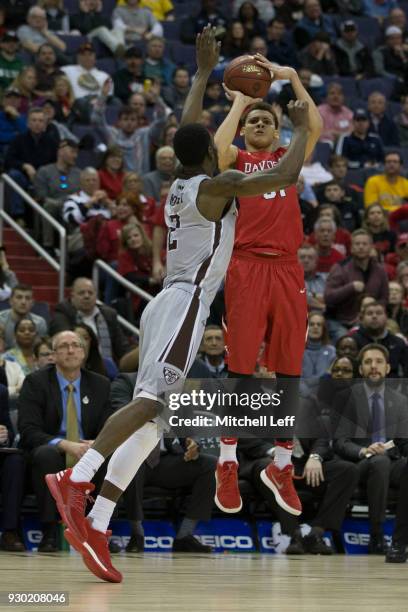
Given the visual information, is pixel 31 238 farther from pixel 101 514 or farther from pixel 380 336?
pixel 101 514

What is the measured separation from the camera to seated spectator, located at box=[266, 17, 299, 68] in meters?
20.4

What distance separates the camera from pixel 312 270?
592 inches

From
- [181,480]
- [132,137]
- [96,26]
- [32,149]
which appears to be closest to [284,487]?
[181,480]

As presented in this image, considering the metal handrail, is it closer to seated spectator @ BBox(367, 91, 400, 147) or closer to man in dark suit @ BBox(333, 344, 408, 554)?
man in dark suit @ BBox(333, 344, 408, 554)

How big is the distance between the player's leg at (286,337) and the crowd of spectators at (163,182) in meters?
2.54

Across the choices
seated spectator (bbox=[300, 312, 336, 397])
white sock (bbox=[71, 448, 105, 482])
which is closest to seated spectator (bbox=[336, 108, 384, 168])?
seated spectator (bbox=[300, 312, 336, 397])

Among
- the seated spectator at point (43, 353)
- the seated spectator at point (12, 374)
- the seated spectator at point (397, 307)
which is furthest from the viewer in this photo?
the seated spectator at point (397, 307)

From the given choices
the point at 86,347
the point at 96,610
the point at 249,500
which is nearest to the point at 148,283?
the point at 86,347

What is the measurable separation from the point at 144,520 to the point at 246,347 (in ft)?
12.2

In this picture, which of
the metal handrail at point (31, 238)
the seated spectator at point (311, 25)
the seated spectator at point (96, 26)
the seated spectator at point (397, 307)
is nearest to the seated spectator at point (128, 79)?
the seated spectator at point (96, 26)

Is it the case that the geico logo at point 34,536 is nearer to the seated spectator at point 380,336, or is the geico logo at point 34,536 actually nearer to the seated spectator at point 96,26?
the seated spectator at point 380,336

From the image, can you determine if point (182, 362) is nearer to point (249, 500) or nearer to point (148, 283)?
point (249, 500)

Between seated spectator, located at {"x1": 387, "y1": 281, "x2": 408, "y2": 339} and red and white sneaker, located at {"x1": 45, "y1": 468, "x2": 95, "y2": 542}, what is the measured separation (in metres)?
7.41

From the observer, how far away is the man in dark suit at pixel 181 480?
11.3 m
